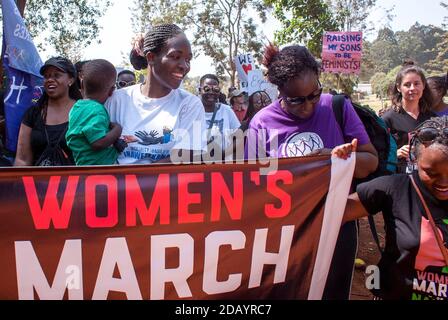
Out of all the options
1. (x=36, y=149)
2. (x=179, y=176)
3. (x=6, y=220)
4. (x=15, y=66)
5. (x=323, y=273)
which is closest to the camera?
(x=6, y=220)

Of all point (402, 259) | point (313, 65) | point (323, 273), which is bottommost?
point (323, 273)

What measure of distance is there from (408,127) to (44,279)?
323cm

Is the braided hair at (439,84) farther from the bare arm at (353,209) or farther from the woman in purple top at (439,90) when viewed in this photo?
the bare arm at (353,209)

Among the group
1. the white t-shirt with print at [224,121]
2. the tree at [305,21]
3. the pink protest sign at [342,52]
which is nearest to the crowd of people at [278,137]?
the white t-shirt with print at [224,121]

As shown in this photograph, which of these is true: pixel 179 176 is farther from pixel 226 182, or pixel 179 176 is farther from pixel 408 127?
pixel 408 127

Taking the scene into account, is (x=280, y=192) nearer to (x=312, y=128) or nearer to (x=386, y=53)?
(x=312, y=128)

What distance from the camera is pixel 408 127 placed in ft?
12.3

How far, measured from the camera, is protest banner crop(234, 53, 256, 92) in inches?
295

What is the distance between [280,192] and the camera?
7.23 ft

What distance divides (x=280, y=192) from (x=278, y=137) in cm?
34

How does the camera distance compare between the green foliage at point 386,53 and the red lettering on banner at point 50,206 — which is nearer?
the red lettering on banner at point 50,206

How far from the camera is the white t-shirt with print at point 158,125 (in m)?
2.39

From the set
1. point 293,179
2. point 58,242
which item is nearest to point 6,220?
point 58,242

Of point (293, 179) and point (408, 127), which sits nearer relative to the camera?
point (293, 179)
